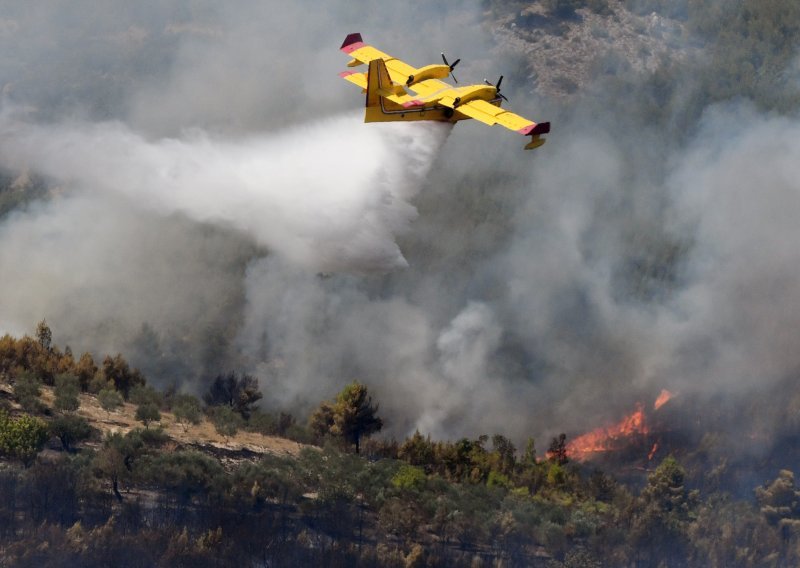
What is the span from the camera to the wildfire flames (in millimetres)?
102375

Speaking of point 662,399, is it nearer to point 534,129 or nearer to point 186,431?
point 534,129

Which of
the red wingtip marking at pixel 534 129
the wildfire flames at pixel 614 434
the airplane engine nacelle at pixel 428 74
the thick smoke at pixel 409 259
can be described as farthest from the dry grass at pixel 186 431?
the wildfire flames at pixel 614 434

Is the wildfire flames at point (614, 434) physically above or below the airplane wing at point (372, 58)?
below

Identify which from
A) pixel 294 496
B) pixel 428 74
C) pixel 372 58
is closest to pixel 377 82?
pixel 428 74

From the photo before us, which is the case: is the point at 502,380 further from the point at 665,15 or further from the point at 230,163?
the point at 665,15

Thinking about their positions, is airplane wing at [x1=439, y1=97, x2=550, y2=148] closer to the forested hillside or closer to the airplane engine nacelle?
the airplane engine nacelle

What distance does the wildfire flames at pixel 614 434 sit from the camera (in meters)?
102

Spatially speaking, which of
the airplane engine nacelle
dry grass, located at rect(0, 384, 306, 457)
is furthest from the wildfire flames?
the airplane engine nacelle

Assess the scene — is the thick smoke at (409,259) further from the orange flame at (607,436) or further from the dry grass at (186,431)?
the dry grass at (186,431)

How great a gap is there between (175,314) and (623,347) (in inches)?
1210

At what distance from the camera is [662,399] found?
103 metres

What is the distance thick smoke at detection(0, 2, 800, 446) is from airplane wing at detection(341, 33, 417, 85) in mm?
3351

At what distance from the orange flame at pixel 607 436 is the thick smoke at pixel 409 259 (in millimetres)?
1203

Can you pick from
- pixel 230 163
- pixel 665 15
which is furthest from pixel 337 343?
pixel 665 15
